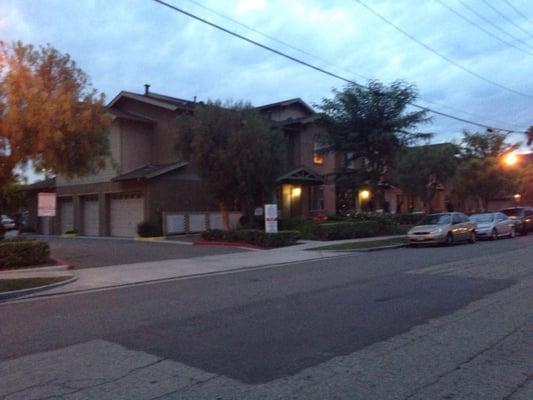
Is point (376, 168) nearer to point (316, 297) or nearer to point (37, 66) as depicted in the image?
point (37, 66)

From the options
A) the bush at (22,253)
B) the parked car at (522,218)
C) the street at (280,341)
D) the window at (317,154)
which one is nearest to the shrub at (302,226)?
the window at (317,154)

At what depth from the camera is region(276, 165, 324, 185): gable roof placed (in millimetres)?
31656

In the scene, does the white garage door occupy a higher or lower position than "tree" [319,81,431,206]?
lower

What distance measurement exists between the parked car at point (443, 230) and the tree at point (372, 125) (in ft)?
22.1

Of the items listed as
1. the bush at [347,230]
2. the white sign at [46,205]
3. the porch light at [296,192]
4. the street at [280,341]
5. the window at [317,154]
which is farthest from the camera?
the window at [317,154]

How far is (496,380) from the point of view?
5.63 metres

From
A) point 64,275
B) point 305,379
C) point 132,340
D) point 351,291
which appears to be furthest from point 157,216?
point 305,379

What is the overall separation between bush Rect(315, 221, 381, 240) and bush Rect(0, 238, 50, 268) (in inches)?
508

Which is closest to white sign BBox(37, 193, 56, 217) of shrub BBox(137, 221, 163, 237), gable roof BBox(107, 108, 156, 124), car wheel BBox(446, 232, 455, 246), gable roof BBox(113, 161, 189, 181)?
gable roof BBox(113, 161, 189, 181)

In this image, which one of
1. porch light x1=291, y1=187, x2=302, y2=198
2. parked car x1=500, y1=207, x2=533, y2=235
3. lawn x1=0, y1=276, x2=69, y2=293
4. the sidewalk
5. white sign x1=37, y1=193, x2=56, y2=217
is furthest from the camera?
porch light x1=291, y1=187, x2=302, y2=198

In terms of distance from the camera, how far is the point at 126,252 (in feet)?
70.7

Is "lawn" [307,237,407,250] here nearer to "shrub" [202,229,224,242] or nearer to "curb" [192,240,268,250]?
"curb" [192,240,268,250]

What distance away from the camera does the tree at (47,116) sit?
1603 cm

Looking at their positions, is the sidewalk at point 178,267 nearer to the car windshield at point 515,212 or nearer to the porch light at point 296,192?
the porch light at point 296,192
